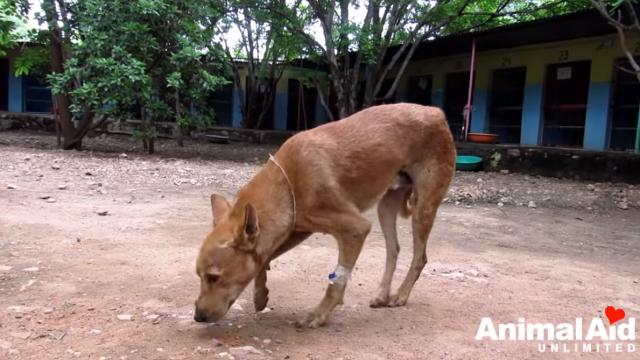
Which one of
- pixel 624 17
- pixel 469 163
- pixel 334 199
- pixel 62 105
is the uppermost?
pixel 624 17

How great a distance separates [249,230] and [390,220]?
1.47 m

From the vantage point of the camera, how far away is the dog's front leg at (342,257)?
3297 mm

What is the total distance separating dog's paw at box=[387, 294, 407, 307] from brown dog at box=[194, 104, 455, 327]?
2 centimetres

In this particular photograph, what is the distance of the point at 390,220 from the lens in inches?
161

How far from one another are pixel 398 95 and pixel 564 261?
14301 mm

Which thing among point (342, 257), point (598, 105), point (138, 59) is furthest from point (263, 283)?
point (598, 105)

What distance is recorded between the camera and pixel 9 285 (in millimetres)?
3732

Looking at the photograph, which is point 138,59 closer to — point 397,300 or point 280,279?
point 280,279

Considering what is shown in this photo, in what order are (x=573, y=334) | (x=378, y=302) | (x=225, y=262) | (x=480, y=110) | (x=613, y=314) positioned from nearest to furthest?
(x=225, y=262) < (x=573, y=334) < (x=613, y=314) < (x=378, y=302) < (x=480, y=110)

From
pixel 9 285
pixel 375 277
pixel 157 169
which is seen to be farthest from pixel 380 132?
pixel 157 169

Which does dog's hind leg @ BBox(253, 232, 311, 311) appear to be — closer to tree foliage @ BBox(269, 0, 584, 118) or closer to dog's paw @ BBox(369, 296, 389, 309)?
dog's paw @ BBox(369, 296, 389, 309)

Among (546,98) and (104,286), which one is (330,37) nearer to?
(546,98)

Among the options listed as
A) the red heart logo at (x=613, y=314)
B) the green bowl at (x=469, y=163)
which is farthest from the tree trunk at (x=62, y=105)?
the red heart logo at (x=613, y=314)

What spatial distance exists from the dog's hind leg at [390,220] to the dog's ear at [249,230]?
1.26 metres
